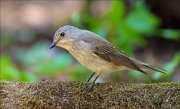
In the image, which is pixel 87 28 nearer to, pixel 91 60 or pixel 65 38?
pixel 65 38

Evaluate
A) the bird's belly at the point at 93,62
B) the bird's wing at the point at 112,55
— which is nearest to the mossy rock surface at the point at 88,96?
the bird's belly at the point at 93,62

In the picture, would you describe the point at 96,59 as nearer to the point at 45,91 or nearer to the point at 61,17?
the point at 45,91

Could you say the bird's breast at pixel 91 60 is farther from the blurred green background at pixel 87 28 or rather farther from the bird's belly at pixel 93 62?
the blurred green background at pixel 87 28

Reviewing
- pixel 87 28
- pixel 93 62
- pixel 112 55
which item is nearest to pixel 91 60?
pixel 93 62

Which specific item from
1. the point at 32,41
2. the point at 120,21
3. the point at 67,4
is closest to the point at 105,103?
the point at 120,21

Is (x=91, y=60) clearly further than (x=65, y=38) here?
No

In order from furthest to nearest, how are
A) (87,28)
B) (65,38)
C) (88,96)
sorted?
(87,28)
(65,38)
(88,96)
